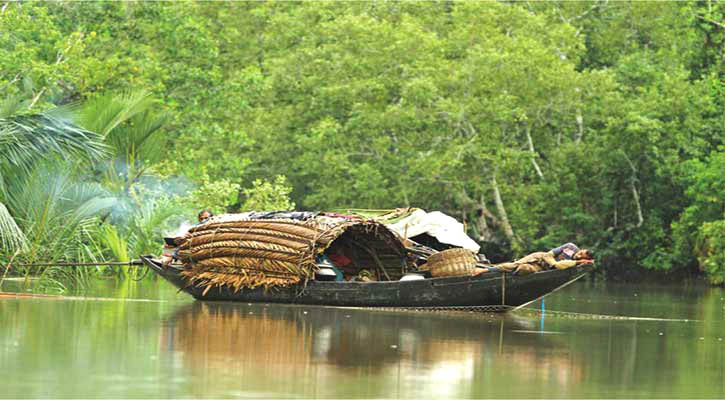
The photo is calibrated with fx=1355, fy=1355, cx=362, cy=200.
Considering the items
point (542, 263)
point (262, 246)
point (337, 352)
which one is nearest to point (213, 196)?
point (262, 246)

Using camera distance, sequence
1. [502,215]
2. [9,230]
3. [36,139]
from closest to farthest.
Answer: [9,230], [36,139], [502,215]

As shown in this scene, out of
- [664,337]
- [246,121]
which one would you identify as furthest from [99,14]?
[664,337]

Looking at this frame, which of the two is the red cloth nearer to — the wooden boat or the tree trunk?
the wooden boat

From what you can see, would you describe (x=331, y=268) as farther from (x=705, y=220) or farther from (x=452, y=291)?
(x=705, y=220)

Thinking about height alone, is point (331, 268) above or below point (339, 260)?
below

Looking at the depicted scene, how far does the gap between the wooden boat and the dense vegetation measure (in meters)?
11.5

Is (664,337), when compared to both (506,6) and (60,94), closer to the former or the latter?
(60,94)

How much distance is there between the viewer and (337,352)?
12836mm

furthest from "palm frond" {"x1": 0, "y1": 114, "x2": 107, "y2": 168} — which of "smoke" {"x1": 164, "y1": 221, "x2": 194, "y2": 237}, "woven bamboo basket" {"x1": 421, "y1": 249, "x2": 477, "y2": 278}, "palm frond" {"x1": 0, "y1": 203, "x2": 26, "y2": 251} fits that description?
"smoke" {"x1": 164, "y1": 221, "x2": 194, "y2": 237}

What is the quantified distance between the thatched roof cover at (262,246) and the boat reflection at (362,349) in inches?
41.2

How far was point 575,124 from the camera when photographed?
41.2m

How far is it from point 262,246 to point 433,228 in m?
3.93

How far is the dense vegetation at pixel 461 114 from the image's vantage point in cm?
3447

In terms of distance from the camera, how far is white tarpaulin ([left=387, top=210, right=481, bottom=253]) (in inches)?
891
